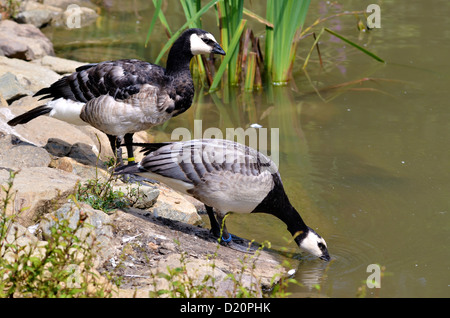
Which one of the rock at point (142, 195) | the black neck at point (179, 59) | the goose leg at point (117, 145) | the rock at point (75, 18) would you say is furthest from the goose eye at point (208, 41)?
the rock at point (75, 18)

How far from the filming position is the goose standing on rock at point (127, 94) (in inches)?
255

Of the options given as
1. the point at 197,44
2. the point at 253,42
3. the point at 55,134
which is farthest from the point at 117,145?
the point at 253,42

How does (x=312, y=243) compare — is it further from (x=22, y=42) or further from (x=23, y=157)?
(x=22, y=42)

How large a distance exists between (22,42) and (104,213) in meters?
6.39

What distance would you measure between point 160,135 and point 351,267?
4013 millimetres

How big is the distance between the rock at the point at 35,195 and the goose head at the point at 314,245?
80.6 inches

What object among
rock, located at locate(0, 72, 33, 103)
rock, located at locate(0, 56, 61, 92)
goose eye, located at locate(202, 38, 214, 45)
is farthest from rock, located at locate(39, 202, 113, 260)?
rock, located at locate(0, 56, 61, 92)

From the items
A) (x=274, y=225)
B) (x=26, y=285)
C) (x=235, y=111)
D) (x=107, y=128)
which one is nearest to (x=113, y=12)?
(x=235, y=111)

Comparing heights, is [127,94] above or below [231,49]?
above

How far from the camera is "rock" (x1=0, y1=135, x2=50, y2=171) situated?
6.12 metres

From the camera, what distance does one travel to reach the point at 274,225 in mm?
6383

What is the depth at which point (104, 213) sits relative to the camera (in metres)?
5.25

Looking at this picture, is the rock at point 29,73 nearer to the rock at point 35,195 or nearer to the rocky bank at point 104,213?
the rocky bank at point 104,213

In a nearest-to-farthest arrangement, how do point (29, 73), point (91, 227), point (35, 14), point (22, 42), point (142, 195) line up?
point (91, 227), point (142, 195), point (29, 73), point (22, 42), point (35, 14)
